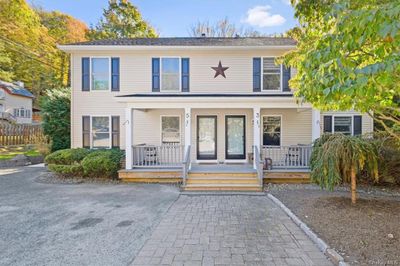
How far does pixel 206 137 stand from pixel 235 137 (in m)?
1.44

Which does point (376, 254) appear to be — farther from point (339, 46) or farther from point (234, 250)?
point (339, 46)

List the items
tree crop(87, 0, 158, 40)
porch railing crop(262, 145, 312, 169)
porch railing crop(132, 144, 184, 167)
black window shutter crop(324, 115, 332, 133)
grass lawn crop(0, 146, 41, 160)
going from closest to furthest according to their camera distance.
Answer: porch railing crop(262, 145, 312, 169) → porch railing crop(132, 144, 184, 167) → black window shutter crop(324, 115, 332, 133) → grass lawn crop(0, 146, 41, 160) → tree crop(87, 0, 158, 40)

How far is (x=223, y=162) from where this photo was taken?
11781 mm

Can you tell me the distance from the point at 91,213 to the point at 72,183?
4153 mm

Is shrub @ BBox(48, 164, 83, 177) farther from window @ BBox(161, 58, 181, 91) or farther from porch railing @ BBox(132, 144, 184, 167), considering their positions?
window @ BBox(161, 58, 181, 91)

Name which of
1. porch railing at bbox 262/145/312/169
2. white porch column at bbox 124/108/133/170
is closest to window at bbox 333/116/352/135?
porch railing at bbox 262/145/312/169

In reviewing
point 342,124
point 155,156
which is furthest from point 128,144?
point 342,124

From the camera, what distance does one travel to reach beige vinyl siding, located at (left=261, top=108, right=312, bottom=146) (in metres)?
Result: 11.8

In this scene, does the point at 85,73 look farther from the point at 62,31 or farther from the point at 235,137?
the point at 62,31

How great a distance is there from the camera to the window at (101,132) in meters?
11.9

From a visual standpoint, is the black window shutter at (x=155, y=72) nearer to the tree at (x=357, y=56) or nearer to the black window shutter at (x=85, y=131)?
Answer: the black window shutter at (x=85, y=131)

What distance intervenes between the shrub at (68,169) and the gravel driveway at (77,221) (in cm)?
83

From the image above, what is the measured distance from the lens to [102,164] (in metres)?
9.57

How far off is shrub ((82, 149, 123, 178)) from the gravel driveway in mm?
683
